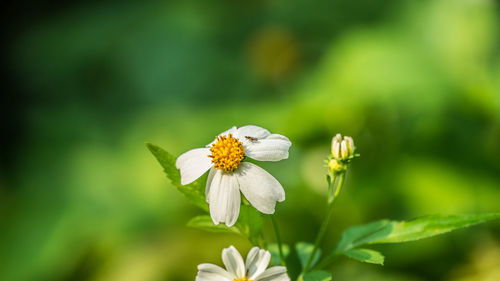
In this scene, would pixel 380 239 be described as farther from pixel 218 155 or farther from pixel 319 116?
pixel 319 116

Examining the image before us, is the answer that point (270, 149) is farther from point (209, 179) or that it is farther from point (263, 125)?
point (263, 125)

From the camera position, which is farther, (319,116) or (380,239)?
(319,116)

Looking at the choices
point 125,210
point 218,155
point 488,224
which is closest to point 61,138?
point 125,210

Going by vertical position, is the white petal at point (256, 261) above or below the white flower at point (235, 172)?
below

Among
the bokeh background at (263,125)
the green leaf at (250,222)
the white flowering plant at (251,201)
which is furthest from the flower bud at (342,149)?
the bokeh background at (263,125)

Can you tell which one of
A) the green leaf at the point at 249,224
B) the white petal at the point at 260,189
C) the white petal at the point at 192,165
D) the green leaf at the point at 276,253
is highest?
the white petal at the point at 192,165

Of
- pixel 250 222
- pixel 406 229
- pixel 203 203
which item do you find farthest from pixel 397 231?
→ pixel 203 203

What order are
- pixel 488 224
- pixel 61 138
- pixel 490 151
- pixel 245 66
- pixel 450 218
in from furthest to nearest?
pixel 245 66 → pixel 61 138 → pixel 490 151 → pixel 488 224 → pixel 450 218

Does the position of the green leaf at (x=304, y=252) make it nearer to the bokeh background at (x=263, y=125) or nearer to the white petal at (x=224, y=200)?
the white petal at (x=224, y=200)
